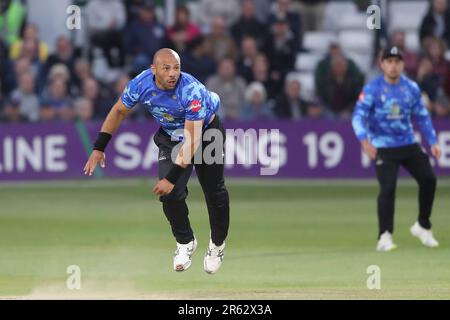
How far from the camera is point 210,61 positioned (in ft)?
72.1

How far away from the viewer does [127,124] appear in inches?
835

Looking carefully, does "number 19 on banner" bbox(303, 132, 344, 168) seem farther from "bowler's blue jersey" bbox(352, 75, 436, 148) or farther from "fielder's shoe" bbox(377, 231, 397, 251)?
"fielder's shoe" bbox(377, 231, 397, 251)

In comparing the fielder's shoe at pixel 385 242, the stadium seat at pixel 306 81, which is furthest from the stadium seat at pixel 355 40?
the fielder's shoe at pixel 385 242

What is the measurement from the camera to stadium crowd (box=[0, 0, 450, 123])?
2144 centimetres

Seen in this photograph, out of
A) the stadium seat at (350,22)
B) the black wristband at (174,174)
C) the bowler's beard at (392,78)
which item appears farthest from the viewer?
the stadium seat at (350,22)

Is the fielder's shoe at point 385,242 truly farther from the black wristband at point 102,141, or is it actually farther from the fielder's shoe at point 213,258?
the black wristband at point 102,141

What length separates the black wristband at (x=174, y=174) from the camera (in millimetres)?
10555

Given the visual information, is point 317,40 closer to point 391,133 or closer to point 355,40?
point 355,40

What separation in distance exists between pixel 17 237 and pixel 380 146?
4.51 metres

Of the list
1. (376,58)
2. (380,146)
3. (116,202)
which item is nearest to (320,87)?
(376,58)

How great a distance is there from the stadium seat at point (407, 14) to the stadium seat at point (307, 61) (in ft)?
5.17

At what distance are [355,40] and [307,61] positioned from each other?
104cm

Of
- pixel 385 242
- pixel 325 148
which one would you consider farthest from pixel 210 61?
pixel 385 242
